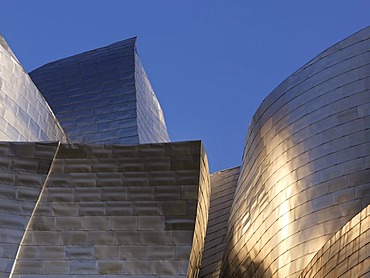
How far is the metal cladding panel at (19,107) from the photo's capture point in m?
17.0

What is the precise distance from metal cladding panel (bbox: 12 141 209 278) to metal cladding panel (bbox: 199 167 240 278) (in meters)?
4.40

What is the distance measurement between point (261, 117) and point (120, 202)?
416 centimetres

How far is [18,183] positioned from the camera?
14.2 meters

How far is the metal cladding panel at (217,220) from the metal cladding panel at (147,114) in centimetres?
188

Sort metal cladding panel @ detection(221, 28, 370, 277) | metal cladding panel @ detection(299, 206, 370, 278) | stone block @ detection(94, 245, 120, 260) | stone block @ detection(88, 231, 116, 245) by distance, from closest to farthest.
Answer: metal cladding panel @ detection(299, 206, 370, 278), stone block @ detection(94, 245, 120, 260), stone block @ detection(88, 231, 116, 245), metal cladding panel @ detection(221, 28, 370, 277)

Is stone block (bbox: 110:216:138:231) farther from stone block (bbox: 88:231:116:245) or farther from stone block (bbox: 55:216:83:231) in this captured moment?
stone block (bbox: 55:216:83:231)

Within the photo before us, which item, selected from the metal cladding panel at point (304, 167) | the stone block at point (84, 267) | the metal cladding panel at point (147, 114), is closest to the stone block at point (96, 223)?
the stone block at point (84, 267)

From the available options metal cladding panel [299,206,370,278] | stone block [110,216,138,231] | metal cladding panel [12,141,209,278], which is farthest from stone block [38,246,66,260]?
metal cladding panel [299,206,370,278]

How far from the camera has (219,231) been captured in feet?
65.5

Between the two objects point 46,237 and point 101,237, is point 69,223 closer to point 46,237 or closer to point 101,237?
point 46,237

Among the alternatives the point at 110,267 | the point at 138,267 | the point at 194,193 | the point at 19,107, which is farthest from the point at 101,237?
the point at 19,107

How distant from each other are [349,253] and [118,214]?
11.6ft

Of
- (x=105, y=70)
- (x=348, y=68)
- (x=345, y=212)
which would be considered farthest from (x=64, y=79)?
(x=345, y=212)

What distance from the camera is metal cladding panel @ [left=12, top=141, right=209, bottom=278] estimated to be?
44.7 ft
